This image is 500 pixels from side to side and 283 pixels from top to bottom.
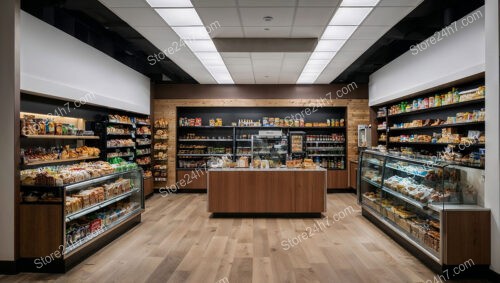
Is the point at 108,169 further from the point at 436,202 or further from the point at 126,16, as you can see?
the point at 436,202

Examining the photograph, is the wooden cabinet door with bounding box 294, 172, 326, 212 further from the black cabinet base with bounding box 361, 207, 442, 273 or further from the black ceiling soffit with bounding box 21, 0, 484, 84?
the black ceiling soffit with bounding box 21, 0, 484, 84

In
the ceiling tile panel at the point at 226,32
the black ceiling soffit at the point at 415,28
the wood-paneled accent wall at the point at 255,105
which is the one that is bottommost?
the wood-paneled accent wall at the point at 255,105

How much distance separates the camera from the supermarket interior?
3818 mm

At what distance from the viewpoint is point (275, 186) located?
6598mm

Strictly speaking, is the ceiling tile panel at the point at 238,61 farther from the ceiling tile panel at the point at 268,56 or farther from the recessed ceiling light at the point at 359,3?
the recessed ceiling light at the point at 359,3

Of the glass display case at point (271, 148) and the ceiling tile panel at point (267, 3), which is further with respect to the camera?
the glass display case at point (271, 148)

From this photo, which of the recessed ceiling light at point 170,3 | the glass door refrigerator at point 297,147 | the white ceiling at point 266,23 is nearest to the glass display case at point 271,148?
the glass door refrigerator at point 297,147

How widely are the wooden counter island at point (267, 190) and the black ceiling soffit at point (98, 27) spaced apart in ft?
9.96

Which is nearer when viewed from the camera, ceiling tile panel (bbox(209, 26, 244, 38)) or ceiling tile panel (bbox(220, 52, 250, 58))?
ceiling tile panel (bbox(209, 26, 244, 38))

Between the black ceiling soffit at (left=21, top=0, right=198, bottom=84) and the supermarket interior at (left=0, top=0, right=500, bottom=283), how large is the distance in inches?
1.5

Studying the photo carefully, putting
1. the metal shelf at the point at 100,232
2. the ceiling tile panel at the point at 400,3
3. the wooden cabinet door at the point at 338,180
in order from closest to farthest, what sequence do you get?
the metal shelf at the point at 100,232 < the ceiling tile panel at the point at 400,3 < the wooden cabinet door at the point at 338,180

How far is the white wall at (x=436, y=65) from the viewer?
4.75m

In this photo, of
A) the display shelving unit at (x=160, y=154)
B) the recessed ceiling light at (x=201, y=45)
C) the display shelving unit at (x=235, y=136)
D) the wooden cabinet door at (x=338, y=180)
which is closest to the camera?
the recessed ceiling light at (x=201, y=45)

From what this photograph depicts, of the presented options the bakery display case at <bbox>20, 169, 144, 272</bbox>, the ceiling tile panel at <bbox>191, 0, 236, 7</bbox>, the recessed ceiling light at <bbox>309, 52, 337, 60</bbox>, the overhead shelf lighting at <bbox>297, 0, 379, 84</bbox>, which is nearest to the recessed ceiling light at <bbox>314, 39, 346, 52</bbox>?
the overhead shelf lighting at <bbox>297, 0, 379, 84</bbox>
